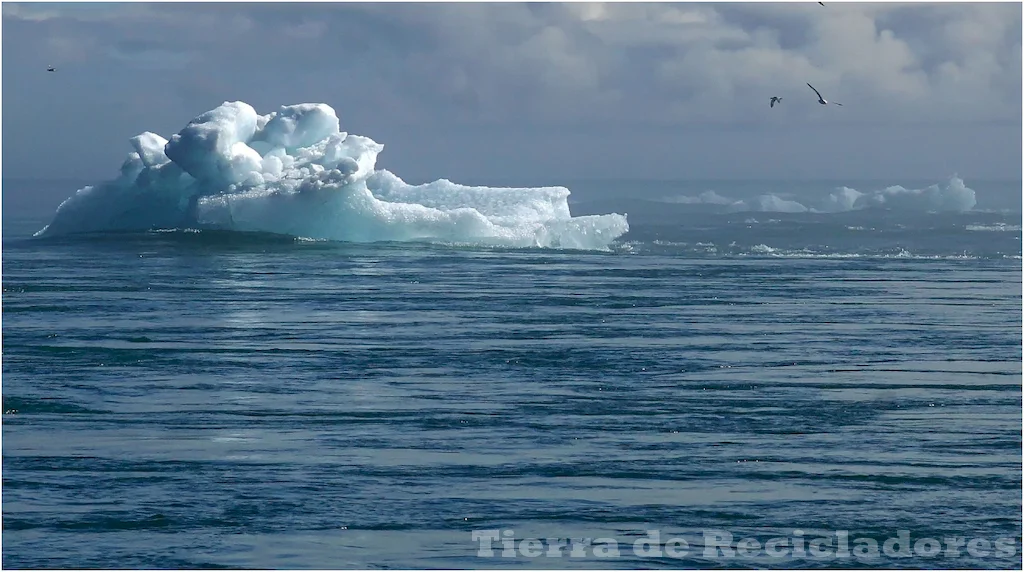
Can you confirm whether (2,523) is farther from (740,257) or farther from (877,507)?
(740,257)

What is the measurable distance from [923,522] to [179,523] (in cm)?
654

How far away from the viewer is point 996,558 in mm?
11742

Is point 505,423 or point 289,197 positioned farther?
point 289,197

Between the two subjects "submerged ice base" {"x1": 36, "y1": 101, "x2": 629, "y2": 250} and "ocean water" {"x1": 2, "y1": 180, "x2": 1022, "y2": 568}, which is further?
"submerged ice base" {"x1": 36, "y1": 101, "x2": 629, "y2": 250}

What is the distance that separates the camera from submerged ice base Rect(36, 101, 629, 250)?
39.1m

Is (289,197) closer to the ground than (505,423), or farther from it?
farther from it

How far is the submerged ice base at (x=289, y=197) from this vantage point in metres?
39.1

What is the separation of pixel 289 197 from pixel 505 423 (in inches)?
942

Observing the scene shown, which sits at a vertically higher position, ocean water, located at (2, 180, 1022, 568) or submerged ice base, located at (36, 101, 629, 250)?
submerged ice base, located at (36, 101, 629, 250)

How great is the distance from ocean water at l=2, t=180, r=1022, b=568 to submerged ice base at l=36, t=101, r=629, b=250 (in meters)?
6.81

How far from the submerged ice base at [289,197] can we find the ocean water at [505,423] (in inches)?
268

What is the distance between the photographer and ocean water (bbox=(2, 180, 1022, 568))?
476 inches

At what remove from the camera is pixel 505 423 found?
16328 millimetres

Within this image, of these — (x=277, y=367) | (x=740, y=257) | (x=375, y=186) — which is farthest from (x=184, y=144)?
(x=277, y=367)
